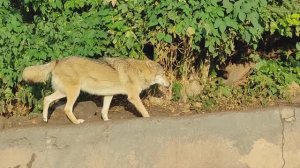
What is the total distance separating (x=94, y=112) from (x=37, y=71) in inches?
50.9

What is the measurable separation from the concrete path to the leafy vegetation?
1254mm

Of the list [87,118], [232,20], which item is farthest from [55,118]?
[232,20]

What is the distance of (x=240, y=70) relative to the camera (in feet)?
31.5

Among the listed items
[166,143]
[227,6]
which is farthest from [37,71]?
[227,6]

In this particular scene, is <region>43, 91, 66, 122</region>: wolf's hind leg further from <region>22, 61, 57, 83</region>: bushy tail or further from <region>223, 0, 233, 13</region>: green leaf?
<region>223, 0, 233, 13</region>: green leaf

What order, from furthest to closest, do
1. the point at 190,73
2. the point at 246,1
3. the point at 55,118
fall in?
the point at 190,73
the point at 55,118
the point at 246,1

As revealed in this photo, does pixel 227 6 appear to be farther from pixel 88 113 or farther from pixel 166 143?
pixel 88 113

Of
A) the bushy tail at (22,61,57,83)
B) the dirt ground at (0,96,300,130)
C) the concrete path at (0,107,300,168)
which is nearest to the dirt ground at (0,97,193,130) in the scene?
the dirt ground at (0,96,300,130)

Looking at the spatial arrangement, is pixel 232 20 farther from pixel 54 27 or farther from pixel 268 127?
pixel 54 27

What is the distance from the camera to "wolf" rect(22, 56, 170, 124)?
25.7 feet

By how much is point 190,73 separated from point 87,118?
5.76ft

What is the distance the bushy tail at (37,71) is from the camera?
307 inches

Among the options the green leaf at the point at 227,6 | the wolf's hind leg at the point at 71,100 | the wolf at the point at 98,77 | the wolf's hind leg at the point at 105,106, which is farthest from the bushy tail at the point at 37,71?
the green leaf at the point at 227,6

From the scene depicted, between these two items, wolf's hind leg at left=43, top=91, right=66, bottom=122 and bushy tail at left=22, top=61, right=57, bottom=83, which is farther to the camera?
wolf's hind leg at left=43, top=91, right=66, bottom=122
